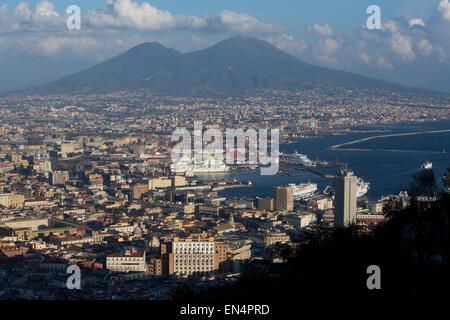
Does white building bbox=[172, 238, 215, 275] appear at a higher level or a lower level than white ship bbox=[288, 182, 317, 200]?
higher

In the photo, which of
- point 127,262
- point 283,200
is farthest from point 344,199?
point 127,262

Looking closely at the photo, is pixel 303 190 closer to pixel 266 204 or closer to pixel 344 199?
pixel 266 204

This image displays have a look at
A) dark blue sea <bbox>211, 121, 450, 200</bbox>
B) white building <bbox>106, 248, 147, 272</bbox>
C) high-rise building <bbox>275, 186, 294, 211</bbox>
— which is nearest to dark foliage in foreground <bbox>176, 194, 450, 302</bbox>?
white building <bbox>106, 248, 147, 272</bbox>

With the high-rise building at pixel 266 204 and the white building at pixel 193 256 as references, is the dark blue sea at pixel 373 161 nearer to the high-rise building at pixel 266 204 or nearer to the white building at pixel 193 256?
the high-rise building at pixel 266 204

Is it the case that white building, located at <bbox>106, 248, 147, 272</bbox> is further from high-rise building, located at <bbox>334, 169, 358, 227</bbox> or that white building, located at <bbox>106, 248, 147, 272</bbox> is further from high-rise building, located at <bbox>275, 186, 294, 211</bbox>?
high-rise building, located at <bbox>275, 186, 294, 211</bbox>
